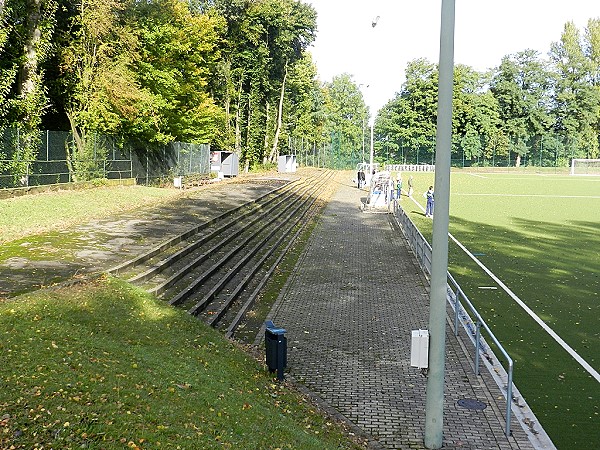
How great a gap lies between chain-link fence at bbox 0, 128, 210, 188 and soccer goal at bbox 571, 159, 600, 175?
72.7m

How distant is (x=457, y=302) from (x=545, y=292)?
18.1 ft

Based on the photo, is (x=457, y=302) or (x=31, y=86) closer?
(x=457, y=302)

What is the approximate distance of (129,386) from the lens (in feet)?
24.4

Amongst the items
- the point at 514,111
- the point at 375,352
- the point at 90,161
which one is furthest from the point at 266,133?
the point at 375,352

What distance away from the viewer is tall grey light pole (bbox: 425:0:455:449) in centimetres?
852

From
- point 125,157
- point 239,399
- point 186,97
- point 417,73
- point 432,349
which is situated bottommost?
point 239,399

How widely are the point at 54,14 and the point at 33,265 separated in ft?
63.0

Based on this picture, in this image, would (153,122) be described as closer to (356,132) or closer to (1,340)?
(1,340)

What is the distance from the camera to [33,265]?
46.1 feet

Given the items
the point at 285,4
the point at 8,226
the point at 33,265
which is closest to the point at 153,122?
the point at 8,226

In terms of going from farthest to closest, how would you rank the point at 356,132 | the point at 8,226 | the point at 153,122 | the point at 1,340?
1. the point at 356,132
2. the point at 153,122
3. the point at 8,226
4. the point at 1,340

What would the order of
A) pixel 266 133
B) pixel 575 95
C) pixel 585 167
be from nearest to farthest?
pixel 266 133
pixel 585 167
pixel 575 95

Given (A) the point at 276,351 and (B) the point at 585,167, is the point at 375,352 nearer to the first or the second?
(A) the point at 276,351

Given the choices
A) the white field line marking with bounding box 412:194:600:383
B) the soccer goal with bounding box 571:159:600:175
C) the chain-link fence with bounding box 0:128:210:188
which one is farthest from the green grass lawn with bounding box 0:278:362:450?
the soccer goal with bounding box 571:159:600:175
